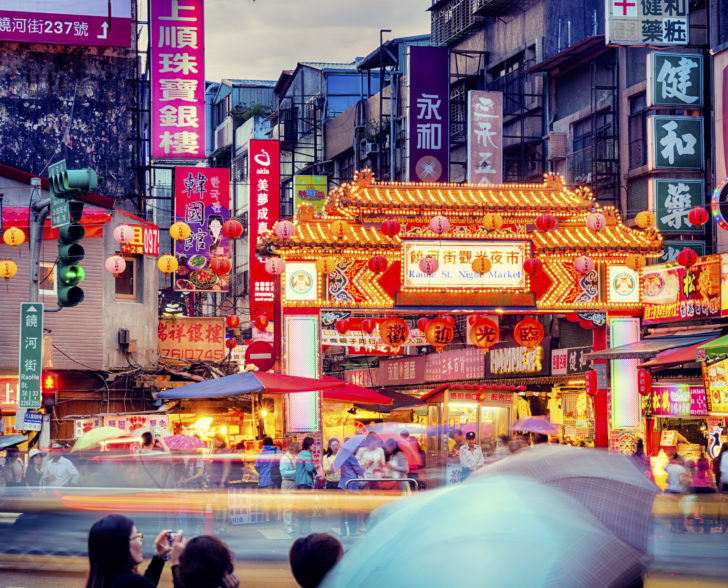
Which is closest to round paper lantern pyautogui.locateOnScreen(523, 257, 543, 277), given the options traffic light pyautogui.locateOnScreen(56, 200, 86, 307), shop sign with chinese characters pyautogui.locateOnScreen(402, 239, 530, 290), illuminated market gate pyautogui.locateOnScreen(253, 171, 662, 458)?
illuminated market gate pyautogui.locateOnScreen(253, 171, 662, 458)

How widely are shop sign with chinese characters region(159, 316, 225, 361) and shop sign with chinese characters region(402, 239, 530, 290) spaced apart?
7707 mm

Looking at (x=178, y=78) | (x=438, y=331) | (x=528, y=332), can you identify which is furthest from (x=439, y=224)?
(x=178, y=78)

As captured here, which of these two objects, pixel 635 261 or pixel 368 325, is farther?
pixel 368 325

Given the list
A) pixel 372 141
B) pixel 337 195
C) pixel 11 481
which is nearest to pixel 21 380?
pixel 11 481

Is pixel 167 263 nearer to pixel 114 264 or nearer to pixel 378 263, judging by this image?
pixel 114 264

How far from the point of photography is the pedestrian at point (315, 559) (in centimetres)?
530

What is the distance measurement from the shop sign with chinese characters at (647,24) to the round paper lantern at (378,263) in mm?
8030

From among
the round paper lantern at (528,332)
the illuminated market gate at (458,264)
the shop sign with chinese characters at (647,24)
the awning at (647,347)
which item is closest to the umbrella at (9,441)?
the illuminated market gate at (458,264)

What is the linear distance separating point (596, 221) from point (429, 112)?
1140 centimetres

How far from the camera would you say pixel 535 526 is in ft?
13.7

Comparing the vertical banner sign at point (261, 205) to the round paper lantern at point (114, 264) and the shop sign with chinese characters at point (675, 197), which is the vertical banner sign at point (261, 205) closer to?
the round paper lantern at point (114, 264)

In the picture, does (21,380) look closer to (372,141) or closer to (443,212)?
(443,212)

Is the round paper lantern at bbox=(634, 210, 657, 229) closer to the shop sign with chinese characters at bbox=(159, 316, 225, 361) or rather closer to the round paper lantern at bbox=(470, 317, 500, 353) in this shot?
the round paper lantern at bbox=(470, 317, 500, 353)

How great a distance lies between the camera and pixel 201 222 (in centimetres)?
3114
